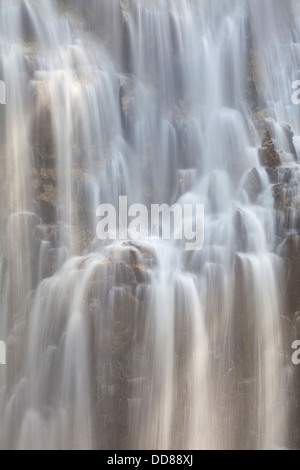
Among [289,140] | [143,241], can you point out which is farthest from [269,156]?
[143,241]

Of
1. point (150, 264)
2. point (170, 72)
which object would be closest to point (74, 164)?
point (150, 264)

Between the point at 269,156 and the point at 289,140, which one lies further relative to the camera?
the point at 289,140

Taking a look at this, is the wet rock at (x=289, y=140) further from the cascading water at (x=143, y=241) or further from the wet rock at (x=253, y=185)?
the wet rock at (x=253, y=185)

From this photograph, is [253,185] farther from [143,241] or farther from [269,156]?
[143,241]

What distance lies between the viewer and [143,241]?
968 cm

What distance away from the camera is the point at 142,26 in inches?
496

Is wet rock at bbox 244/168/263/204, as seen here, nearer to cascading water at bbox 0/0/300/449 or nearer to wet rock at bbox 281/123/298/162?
cascading water at bbox 0/0/300/449

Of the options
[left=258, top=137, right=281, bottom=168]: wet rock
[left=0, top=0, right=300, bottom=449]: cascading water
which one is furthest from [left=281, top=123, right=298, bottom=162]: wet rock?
[left=258, top=137, right=281, bottom=168]: wet rock

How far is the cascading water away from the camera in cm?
802

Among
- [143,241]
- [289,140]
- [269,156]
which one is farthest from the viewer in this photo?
[289,140]

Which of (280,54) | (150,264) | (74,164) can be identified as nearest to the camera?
(150,264)
